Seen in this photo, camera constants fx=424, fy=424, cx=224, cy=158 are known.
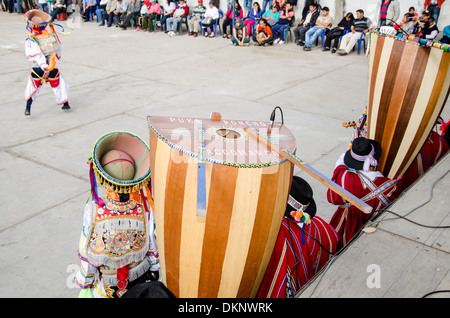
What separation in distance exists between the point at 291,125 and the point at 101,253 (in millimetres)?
4308

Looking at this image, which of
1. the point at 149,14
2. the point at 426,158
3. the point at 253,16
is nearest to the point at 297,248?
the point at 426,158

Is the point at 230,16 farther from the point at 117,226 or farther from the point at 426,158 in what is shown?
the point at 117,226

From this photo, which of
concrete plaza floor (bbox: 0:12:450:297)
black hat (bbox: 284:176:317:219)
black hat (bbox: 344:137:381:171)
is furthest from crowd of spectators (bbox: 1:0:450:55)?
black hat (bbox: 284:176:317:219)

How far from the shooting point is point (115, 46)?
1126cm

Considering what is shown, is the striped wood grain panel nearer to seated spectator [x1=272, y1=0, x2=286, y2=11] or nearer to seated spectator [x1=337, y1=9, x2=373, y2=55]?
seated spectator [x1=337, y1=9, x2=373, y2=55]

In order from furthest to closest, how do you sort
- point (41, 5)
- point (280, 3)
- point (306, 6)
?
point (41, 5) < point (280, 3) < point (306, 6)

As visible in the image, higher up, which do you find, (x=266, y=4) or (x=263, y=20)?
(x=266, y=4)

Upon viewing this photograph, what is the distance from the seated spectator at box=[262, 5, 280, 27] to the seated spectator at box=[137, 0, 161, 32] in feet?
12.0

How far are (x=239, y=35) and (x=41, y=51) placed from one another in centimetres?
679

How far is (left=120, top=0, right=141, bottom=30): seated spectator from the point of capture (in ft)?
45.7

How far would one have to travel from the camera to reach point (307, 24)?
11.3 metres

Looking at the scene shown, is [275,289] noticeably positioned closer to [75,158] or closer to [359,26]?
[75,158]

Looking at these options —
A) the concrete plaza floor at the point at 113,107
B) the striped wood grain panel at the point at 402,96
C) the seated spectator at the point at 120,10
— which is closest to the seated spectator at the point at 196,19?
the concrete plaza floor at the point at 113,107

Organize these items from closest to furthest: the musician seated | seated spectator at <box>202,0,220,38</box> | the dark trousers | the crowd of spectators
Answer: the musician seated, the crowd of spectators, the dark trousers, seated spectator at <box>202,0,220,38</box>
